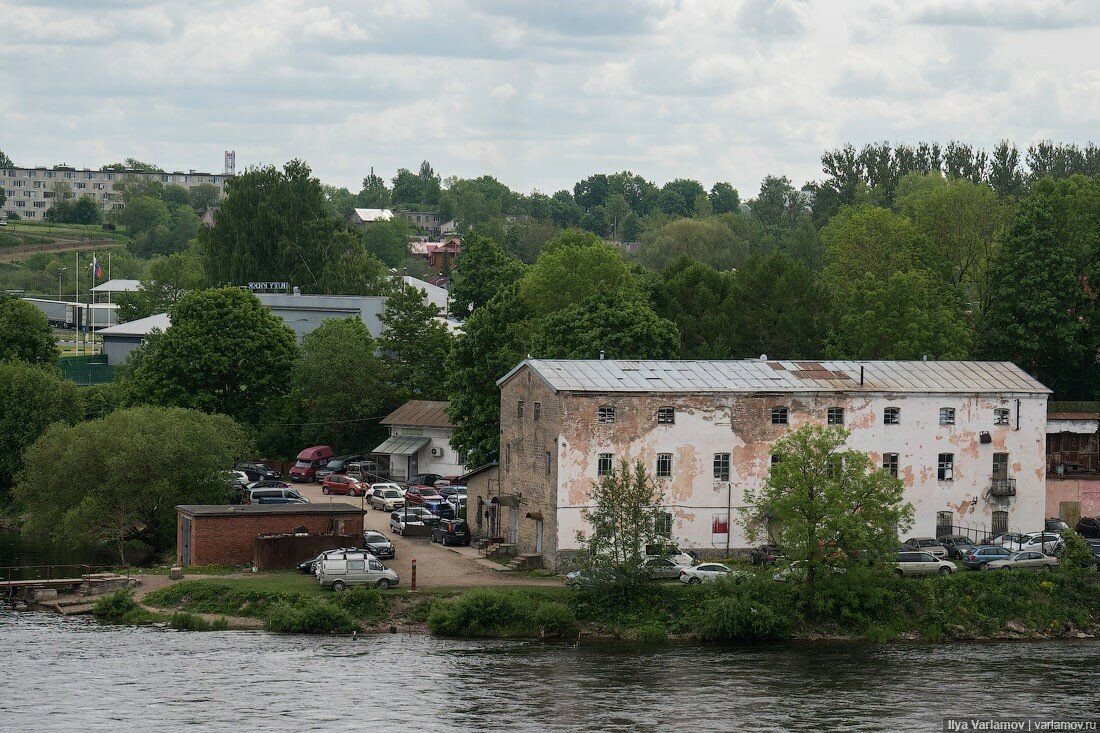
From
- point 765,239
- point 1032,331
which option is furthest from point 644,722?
point 765,239

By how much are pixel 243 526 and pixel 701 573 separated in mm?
20232

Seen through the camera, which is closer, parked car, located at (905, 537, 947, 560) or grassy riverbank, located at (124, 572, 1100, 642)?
grassy riverbank, located at (124, 572, 1100, 642)

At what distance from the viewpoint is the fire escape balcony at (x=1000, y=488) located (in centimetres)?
6925

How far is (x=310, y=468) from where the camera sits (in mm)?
94062

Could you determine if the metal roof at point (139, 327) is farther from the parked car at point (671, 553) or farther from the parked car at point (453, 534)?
the parked car at point (671, 553)

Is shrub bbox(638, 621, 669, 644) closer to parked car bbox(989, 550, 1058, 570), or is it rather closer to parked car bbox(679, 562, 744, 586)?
parked car bbox(679, 562, 744, 586)

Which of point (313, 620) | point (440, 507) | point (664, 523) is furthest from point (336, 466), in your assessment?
point (313, 620)

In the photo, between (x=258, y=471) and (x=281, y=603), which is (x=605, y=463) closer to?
(x=281, y=603)

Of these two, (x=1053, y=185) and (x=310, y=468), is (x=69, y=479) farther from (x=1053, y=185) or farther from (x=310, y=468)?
(x=1053, y=185)

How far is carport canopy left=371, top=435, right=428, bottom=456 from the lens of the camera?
93125 millimetres

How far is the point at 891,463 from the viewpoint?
67.9 metres

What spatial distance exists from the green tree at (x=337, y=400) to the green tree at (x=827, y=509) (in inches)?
1769

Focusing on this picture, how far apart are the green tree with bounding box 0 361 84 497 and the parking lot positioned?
1118 inches

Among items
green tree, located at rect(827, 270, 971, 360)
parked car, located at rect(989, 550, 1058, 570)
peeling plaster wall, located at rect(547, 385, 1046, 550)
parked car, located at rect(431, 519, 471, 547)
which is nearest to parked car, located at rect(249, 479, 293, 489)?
parked car, located at rect(431, 519, 471, 547)
